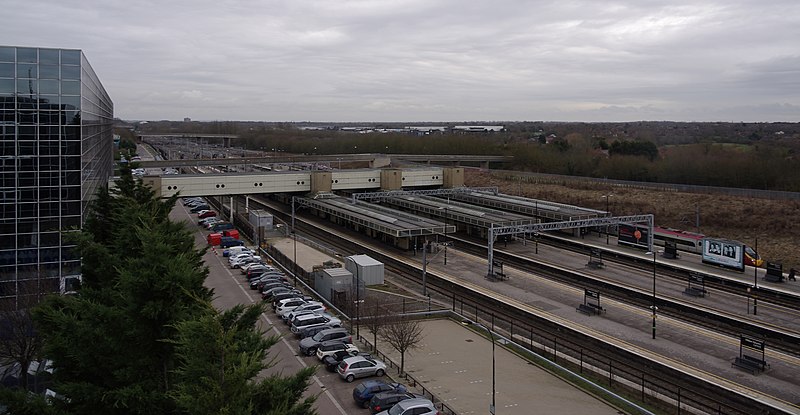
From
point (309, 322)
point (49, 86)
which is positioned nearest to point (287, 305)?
point (309, 322)

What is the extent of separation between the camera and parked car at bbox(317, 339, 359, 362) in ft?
64.8

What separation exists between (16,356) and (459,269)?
22.0 meters

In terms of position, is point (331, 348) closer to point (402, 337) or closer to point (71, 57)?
point (402, 337)

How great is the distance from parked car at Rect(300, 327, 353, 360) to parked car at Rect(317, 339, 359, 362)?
311 millimetres

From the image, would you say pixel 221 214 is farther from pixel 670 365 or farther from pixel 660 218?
pixel 670 365

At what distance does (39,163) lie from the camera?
2272cm

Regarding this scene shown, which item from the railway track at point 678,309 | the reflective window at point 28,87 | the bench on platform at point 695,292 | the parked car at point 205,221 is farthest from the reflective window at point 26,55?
the bench on platform at point 695,292

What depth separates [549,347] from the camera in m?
22.0

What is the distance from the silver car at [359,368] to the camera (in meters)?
18.3

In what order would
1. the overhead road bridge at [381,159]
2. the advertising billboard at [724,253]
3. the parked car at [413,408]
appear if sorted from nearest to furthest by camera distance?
the parked car at [413,408] → the advertising billboard at [724,253] → the overhead road bridge at [381,159]

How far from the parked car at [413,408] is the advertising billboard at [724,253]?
85.1 ft

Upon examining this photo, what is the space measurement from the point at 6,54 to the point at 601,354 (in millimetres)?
24161

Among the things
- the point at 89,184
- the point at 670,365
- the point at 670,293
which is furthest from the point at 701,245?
the point at 89,184

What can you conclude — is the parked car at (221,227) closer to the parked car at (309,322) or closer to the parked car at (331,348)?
the parked car at (309,322)
